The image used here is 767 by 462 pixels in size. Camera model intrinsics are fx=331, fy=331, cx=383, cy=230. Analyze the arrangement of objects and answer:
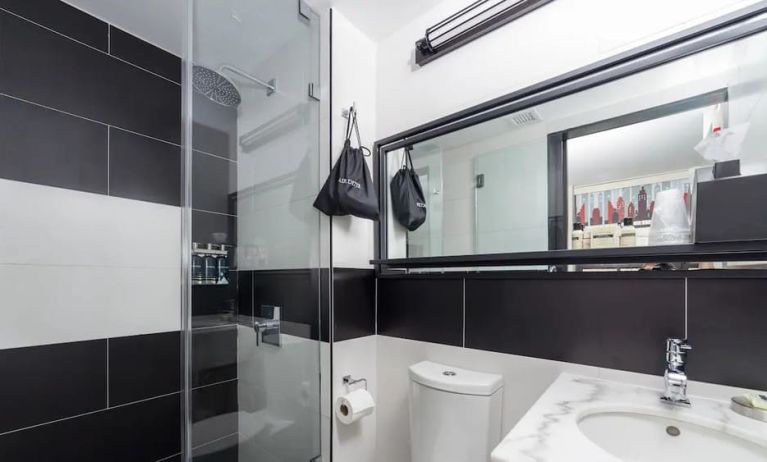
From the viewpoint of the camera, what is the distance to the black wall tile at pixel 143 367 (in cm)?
144

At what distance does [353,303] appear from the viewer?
1.46 meters

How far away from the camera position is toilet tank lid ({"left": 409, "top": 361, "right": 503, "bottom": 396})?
1.06m

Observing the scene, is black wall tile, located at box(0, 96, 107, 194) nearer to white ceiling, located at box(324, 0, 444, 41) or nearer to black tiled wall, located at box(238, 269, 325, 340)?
black tiled wall, located at box(238, 269, 325, 340)

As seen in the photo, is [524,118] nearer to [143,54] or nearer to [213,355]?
[213,355]

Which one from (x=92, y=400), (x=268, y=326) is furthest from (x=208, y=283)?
(x=92, y=400)

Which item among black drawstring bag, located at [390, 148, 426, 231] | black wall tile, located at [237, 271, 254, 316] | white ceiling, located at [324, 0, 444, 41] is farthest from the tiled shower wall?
black drawstring bag, located at [390, 148, 426, 231]

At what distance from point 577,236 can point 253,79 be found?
129cm

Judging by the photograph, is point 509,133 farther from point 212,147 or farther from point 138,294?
point 138,294

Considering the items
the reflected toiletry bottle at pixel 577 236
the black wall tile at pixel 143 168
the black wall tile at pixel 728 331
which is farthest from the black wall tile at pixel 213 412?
the black wall tile at pixel 728 331

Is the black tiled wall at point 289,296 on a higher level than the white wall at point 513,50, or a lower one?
lower

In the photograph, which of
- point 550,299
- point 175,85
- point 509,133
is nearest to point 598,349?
point 550,299

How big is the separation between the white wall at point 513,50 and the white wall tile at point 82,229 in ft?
3.93

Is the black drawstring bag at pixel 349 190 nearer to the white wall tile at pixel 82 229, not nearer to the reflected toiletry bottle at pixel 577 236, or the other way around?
the reflected toiletry bottle at pixel 577 236

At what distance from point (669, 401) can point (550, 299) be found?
0.36m
